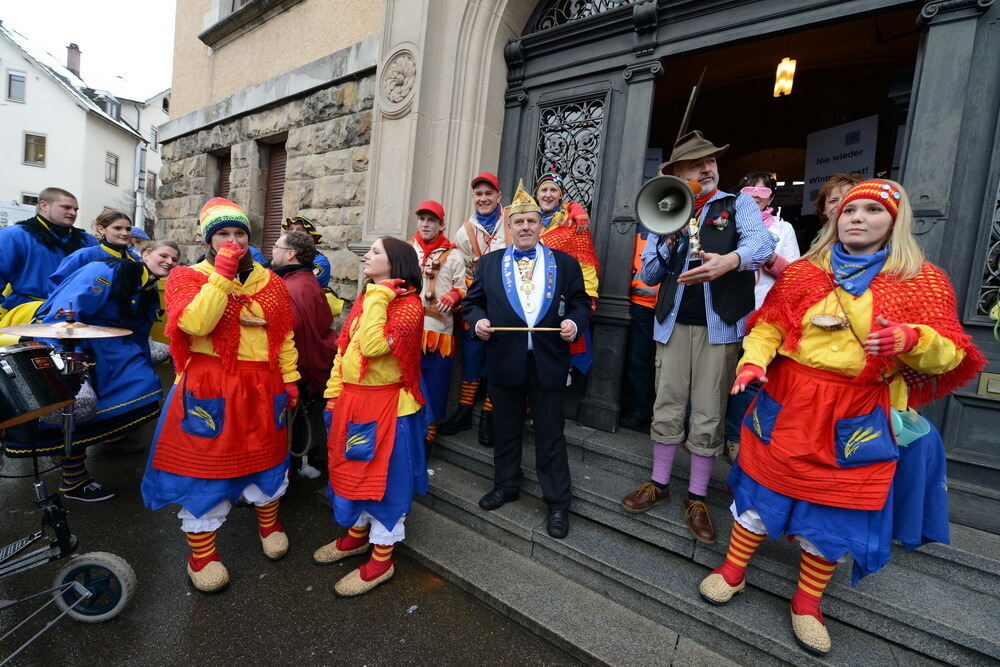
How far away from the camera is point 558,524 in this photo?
281 centimetres

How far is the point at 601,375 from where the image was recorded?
12.5ft

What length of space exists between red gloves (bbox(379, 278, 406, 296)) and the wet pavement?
1697 mm

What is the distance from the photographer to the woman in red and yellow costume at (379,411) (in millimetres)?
2449

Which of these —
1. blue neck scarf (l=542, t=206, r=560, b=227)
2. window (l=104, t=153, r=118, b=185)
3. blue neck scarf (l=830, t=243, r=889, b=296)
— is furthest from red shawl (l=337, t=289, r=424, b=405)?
window (l=104, t=153, r=118, b=185)

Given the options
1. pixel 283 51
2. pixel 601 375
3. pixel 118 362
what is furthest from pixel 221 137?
pixel 601 375

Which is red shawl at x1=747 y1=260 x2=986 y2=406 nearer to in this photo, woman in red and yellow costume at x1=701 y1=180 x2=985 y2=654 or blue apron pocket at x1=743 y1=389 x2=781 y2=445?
woman in red and yellow costume at x1=701 y1=180 x2=985 y2=654

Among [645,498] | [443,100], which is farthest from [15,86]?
[645,498]

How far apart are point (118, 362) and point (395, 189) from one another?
106 inches

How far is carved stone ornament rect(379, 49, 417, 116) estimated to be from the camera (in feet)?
14.9

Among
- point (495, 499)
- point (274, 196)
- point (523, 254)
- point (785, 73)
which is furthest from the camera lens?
point (274, 196)

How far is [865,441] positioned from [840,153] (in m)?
4.53

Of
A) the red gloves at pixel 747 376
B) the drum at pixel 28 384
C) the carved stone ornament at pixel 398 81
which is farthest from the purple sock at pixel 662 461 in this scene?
the carved stone ornament at pixel 398 81

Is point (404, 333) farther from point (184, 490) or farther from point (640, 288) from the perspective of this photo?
point (640, 288)

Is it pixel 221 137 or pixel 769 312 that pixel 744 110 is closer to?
pixel 769 312
